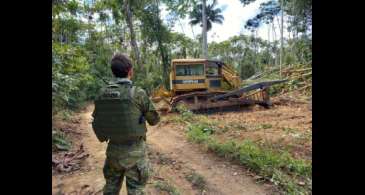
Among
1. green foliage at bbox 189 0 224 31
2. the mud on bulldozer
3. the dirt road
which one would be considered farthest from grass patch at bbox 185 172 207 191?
green foliage at bbox 189 0 224 31

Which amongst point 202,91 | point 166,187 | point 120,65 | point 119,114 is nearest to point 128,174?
point 119,114

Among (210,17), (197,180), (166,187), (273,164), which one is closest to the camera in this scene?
(166,187)

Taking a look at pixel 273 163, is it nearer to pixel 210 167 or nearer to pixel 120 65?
pixel 210 167

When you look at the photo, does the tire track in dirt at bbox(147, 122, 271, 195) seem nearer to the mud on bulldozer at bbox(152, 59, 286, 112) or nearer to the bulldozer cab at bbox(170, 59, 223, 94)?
the mud on bulldozer at bbox(152, 59, 286, 112)

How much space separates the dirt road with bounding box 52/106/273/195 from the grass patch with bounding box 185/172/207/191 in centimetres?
4

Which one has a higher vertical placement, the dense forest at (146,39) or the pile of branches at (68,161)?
the dense forest at (146,39)

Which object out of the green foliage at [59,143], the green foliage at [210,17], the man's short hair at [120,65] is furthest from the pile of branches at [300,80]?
the green foliage at [210,17]

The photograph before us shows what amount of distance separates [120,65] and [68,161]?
333 centimetres

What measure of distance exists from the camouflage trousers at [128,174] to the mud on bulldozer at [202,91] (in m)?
8.96

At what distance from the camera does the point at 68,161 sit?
5.32 m

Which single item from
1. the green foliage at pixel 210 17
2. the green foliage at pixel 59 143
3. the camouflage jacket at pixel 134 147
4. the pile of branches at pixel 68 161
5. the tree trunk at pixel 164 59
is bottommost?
the pile of branches at pixel 68 161

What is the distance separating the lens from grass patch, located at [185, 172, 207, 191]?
4329mm

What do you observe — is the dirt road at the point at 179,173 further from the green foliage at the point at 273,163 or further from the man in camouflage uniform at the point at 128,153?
the man in camouflage uniform at the point at 128,153

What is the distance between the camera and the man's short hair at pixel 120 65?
8.68 ft
